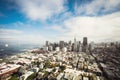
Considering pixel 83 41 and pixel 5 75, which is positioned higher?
pixel 83 41

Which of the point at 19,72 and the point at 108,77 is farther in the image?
the point at 19,72

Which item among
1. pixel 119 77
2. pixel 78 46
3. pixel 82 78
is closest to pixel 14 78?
pixel 82 78

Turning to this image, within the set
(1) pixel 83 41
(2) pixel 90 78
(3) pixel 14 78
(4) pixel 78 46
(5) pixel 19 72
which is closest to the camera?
(2) pixel 90 78

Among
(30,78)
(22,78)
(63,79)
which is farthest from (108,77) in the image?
(22,78)

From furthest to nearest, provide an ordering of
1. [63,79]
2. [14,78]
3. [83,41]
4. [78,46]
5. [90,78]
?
[83,41]
[78,46]
[14,78]
[90,78]
[63,79]

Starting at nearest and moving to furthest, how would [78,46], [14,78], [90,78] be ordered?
[90,78]
[14,78]
[78,46]

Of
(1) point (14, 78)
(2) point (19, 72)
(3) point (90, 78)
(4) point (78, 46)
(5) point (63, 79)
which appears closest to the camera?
(5) point (63, 79)

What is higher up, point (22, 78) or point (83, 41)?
point (83, 41)

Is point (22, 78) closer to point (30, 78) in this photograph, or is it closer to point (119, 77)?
point (30, 78)

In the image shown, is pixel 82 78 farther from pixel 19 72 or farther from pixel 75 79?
pixel 19 72
